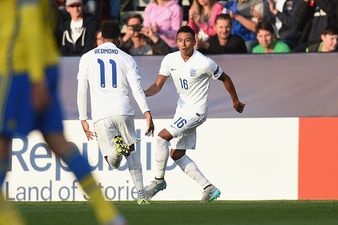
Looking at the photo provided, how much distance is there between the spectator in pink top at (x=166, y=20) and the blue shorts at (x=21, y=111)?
11.1 metres

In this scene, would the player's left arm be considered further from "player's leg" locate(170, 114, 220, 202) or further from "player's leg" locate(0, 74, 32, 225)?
"player's leg" locate(0, 74, 32, 225)

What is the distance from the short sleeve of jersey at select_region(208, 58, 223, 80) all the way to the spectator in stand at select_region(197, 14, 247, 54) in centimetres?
221

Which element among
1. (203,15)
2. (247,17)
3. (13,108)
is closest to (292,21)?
(247,17)

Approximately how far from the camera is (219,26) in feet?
63.2

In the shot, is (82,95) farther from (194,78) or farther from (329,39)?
(329,39)

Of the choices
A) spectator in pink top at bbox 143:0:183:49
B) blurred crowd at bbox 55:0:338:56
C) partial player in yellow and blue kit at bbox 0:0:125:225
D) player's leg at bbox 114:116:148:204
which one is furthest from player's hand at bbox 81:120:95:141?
partial player in yellow and blue kit at bbox 0:0:125:225

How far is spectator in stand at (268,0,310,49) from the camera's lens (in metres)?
19.4

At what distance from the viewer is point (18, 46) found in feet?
28.6

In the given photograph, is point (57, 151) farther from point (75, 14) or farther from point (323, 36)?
point (75, 14)

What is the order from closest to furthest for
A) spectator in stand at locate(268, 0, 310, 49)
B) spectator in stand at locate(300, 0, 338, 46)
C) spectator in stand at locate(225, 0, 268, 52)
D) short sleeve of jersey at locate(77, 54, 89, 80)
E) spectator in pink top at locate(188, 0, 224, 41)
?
short sleeve of jersey at locate(77, 54, 89, 80)
spectator in stand at locate(300, 0, 338, 46)
spectator in stand at locate(268, 0, 310, 49)
spectator in stand at locate(225, 0, 268, 52)
spectator in pink top at locate(188, 0, 224, 41)

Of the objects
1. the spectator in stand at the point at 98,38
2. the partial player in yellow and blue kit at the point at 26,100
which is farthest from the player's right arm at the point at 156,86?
the partial player in yellow and blue kit at the point at 26,100

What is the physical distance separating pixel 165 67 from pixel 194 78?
51 centimetres

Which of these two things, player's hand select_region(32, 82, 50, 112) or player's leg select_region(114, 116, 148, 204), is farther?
player's leg select_region(114, 116, 148, 204)

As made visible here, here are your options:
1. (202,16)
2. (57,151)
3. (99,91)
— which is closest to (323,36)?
(202,16)
